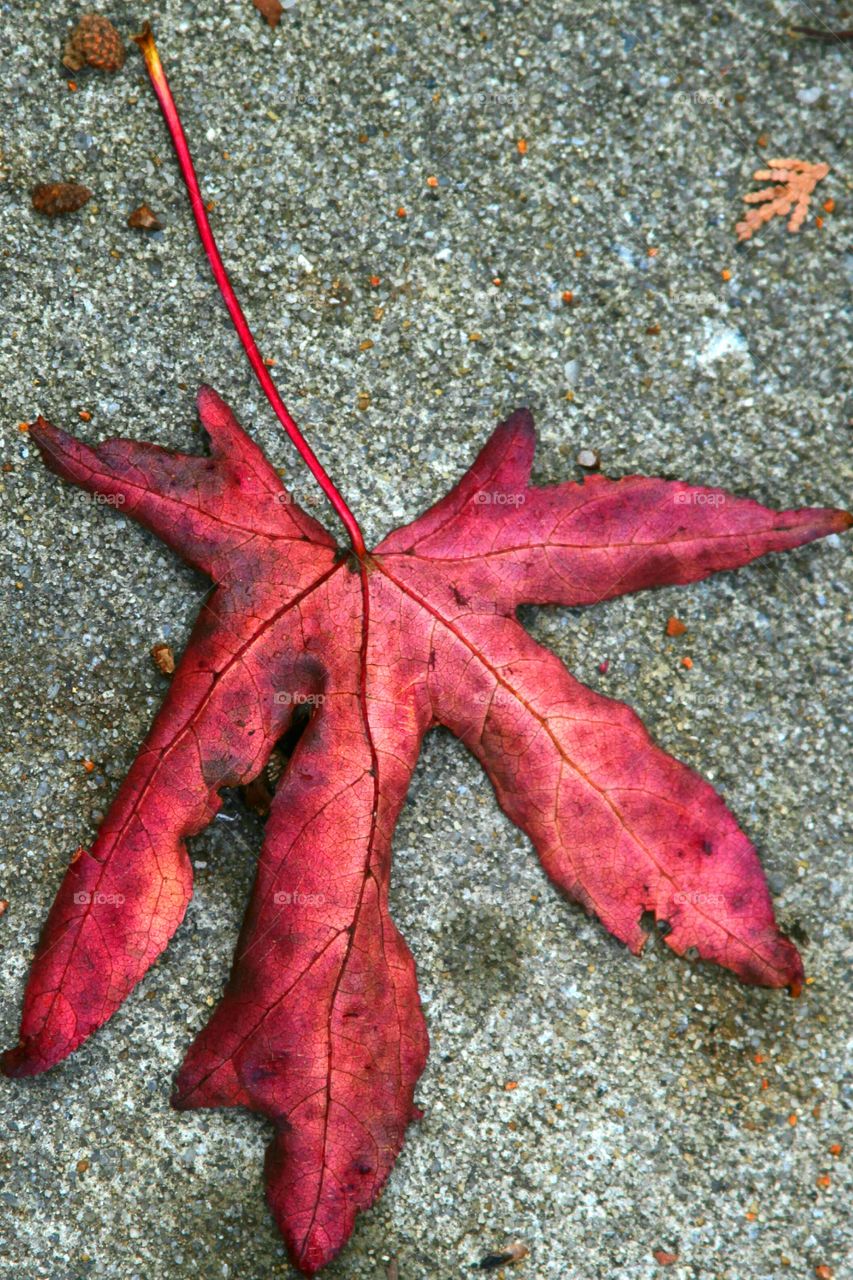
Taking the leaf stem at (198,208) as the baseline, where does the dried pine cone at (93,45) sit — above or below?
above

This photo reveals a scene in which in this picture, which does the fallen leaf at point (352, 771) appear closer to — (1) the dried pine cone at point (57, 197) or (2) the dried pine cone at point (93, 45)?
(1) the dried pine cone at point (57, 197)

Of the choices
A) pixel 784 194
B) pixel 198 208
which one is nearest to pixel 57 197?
pixel 198 208

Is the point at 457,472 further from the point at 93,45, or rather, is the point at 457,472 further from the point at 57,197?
the point at 93,45

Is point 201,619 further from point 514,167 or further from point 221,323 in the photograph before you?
point 514,167

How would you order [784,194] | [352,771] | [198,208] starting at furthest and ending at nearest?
→ [784,194]
[198,208]
[352,771]

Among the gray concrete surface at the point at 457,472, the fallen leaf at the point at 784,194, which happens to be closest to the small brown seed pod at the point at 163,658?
the gray concrete surface at the point at 457,472

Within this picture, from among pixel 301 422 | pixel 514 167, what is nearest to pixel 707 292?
pixel 514 167
